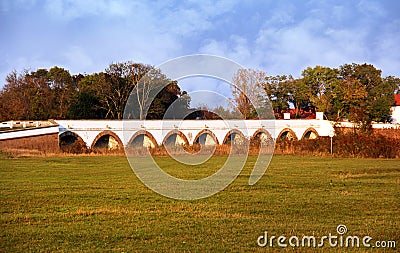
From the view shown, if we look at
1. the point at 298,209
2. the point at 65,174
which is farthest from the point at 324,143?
the point at 298,209

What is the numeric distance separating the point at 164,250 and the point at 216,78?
612 centimetres

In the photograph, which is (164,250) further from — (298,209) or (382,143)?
(382,143)

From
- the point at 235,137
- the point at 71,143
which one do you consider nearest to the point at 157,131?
the point at 71,143

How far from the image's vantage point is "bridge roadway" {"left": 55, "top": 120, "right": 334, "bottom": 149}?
3181 cm

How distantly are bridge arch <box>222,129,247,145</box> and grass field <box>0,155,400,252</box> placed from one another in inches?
531

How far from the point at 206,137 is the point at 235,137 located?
5.55 meters

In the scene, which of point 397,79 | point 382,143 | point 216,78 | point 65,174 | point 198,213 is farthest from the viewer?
point 397,79

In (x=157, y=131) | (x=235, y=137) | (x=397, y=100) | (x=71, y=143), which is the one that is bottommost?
(x=71, y=143)

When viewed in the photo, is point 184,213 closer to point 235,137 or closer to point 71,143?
point 235,137

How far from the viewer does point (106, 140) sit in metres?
33.9

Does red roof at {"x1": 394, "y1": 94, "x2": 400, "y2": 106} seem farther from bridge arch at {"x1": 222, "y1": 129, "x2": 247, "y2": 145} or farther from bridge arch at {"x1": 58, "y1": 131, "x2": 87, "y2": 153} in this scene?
bridge arch at {"x1": 58, "y1": 131, "x2": 87, "y2": 153}

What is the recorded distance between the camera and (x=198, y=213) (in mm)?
8922

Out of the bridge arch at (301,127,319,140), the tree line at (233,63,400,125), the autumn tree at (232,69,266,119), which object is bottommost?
the bridge arch at (301,127,319,140)

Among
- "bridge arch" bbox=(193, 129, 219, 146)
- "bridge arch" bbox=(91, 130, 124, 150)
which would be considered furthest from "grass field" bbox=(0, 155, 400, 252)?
"bridge arch" bbox=(193, 129, 219, 146)
